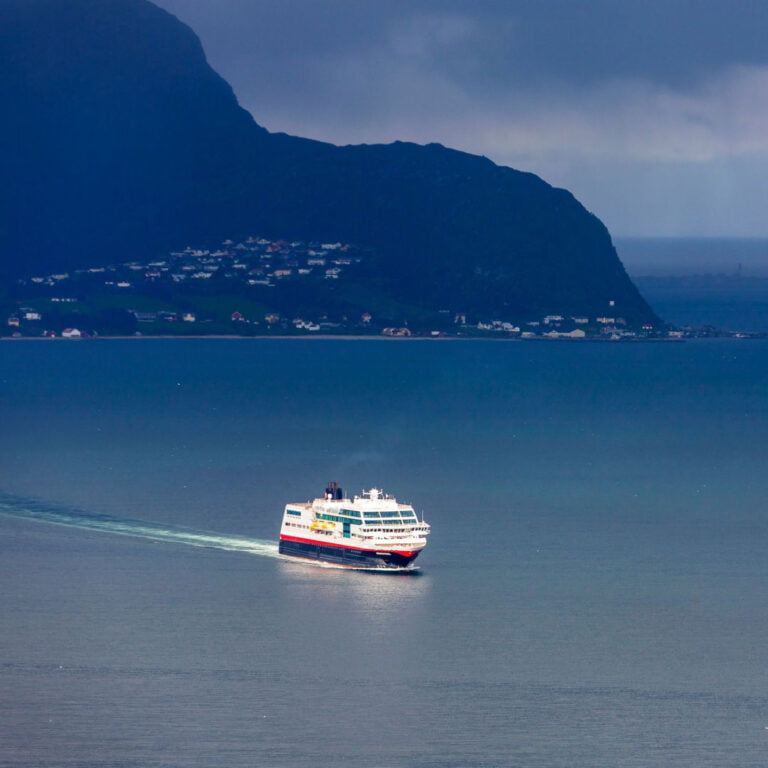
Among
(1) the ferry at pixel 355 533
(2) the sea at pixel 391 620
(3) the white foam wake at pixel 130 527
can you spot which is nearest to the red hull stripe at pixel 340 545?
(1) the ferry at pixel 355 533

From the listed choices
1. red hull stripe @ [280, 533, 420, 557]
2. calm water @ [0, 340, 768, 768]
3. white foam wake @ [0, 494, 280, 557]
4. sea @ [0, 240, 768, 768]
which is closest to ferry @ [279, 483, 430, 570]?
red hull stripe @ [280, 533, 420, 557]

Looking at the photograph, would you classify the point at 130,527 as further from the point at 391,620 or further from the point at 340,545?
the point at 391,620

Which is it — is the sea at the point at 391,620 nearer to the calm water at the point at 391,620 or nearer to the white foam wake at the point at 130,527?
the calm water at the point at 391,620

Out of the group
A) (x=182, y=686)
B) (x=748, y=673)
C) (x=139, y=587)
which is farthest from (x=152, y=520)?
(x=748, y=673)

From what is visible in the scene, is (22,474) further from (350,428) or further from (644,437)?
(644,437)

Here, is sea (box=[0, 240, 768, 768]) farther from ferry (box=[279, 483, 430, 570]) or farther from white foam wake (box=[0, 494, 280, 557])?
ferry (box=[279, 483, 430, 570])

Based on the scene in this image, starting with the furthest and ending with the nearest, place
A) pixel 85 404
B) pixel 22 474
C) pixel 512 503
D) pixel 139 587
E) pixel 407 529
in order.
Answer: pixel 85 404, pixel 22 474, pixel 512 503, pixel 407 529, pixel 139 587
